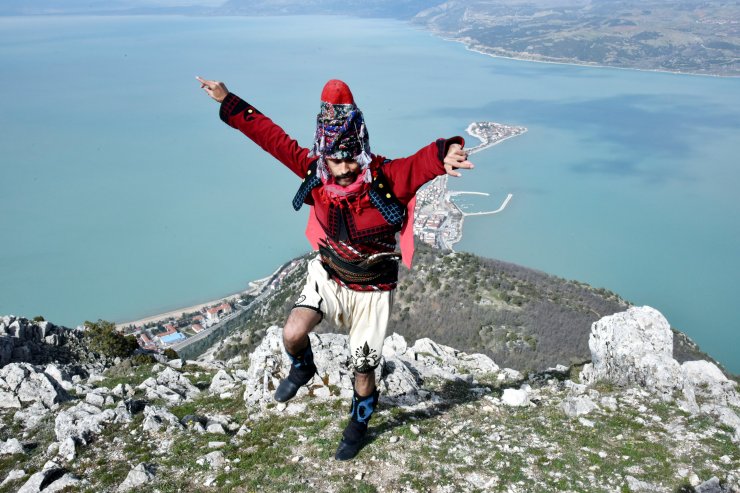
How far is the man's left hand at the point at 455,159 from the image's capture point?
3.62 metres

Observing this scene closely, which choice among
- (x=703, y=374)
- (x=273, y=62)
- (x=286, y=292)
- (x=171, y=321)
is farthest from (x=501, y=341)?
(x=273, y=62)

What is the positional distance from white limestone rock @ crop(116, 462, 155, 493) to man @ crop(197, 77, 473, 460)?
5.87ft

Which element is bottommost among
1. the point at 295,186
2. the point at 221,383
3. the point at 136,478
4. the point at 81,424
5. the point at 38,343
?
the point at 295,186

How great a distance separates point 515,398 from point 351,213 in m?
4.11

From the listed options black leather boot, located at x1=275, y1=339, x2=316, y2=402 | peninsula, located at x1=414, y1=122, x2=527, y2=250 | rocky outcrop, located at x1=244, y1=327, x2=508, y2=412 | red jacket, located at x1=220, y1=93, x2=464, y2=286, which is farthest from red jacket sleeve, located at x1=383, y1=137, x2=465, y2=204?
peninsula, located at x1=414, y1=122, x2=527, y2=250

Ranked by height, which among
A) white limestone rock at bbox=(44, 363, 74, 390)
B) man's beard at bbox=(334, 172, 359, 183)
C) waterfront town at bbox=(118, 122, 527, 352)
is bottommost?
waterfront town at bbox=(118, 122, 527, 352)

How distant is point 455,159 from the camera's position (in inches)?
144

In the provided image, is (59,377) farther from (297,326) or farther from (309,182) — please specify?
(309,182)

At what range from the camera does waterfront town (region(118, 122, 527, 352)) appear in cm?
4341

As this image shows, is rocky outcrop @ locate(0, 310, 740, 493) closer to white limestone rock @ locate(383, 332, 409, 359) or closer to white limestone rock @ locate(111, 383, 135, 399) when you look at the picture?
white limestone rock @ locate(111, 383, 135, 399)

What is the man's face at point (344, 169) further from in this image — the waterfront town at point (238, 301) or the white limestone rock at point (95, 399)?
the waterfront town at point (238, 301)

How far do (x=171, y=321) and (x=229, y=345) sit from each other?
1980cm

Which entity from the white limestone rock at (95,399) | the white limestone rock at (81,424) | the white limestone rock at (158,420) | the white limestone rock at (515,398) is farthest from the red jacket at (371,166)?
the white limestone rock at (95,399)

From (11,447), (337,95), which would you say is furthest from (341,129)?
(11,447)
